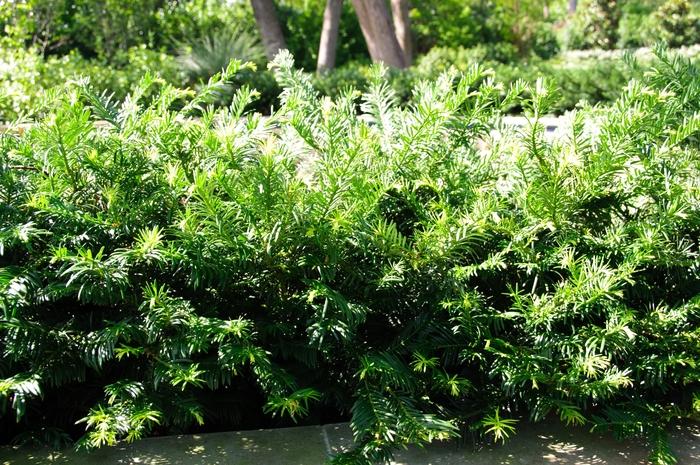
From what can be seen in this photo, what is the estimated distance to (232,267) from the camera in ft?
7.34

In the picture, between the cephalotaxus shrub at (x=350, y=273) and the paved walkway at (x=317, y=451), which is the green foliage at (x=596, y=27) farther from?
the paved walkway at (x=317, y=451)

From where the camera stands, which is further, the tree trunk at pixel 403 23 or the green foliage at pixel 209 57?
the tree trunk at pixel 403 23

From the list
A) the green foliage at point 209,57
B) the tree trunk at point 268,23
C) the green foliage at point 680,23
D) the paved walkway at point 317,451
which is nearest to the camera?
the paved walkway at point 317,451

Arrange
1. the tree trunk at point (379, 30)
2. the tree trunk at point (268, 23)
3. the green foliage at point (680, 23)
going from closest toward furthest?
the tree trunk at point (379, 30) → the tree trunk at point (268, 23) → the green foliage at point (680, 23)

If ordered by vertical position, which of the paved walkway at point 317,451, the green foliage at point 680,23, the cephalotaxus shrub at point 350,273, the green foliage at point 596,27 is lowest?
the paved walkway at point 317,451

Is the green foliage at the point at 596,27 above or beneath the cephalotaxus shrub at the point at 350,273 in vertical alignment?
above

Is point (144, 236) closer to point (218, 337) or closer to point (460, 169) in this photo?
point (218, 337)

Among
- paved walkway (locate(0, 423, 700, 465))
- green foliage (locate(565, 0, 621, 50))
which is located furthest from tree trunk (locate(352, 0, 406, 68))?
green foliage (locate(565, 0, 621, 50))

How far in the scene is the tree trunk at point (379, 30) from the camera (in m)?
13.0

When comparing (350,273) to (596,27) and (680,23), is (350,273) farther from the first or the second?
(596,27)

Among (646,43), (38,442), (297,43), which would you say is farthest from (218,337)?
(646,43)

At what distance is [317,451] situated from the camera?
2344mm

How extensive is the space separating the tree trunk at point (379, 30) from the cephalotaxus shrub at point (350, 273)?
1096cm

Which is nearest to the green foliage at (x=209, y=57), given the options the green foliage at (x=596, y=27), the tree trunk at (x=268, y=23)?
the tree trunk at (x=268, y=23)
